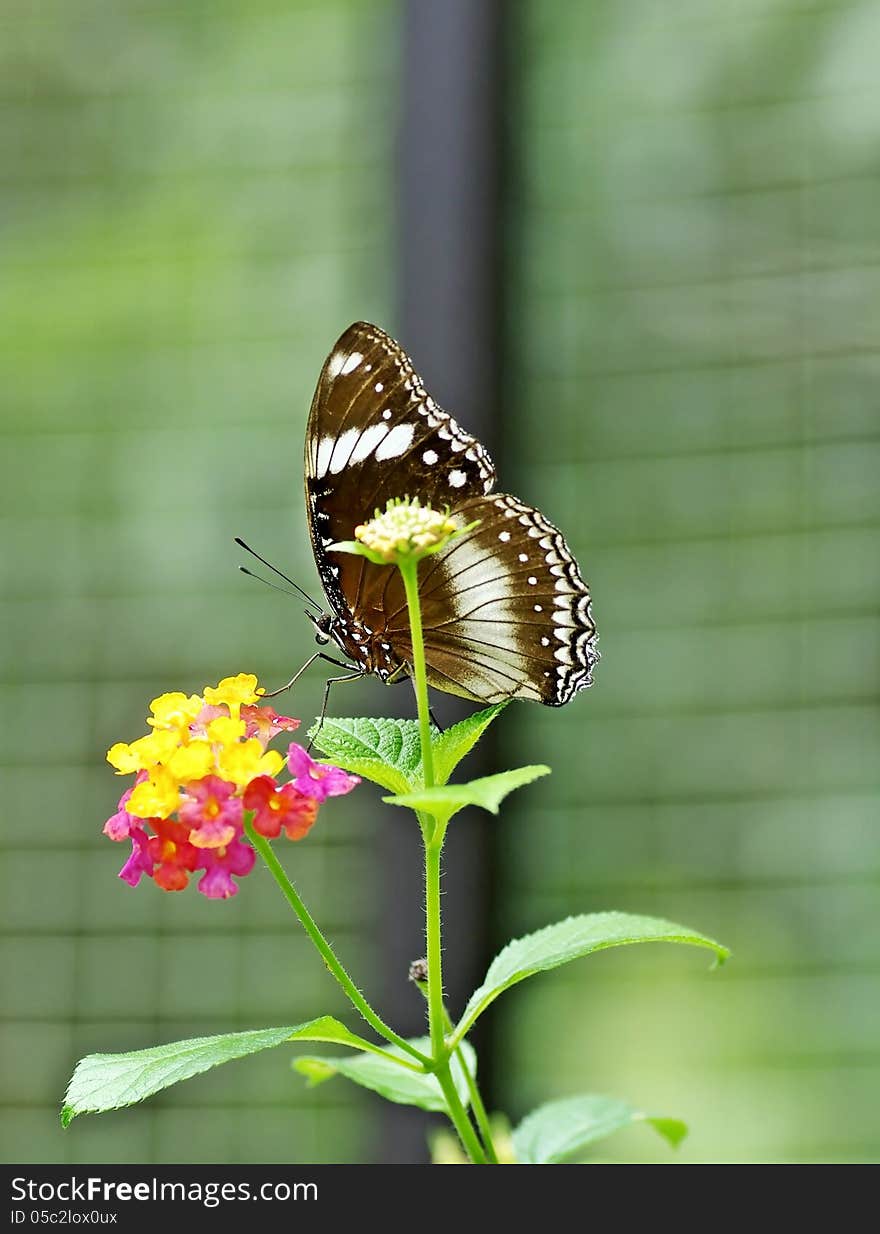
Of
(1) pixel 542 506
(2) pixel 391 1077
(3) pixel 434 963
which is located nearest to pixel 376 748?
(3) pixel 434 963

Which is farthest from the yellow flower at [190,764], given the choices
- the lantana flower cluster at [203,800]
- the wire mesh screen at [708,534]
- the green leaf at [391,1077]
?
the wire mesh screen at [708,534]

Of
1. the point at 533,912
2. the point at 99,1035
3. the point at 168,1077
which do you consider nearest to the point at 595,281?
the point at 533,912

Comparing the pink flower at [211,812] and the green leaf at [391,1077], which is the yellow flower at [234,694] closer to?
the pink flower at [211,812]

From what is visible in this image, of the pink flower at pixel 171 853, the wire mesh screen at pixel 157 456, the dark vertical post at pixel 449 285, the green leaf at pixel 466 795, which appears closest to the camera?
the green leaf at pixel 466 795

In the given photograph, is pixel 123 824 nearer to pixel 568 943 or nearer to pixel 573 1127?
pixel 568 943
